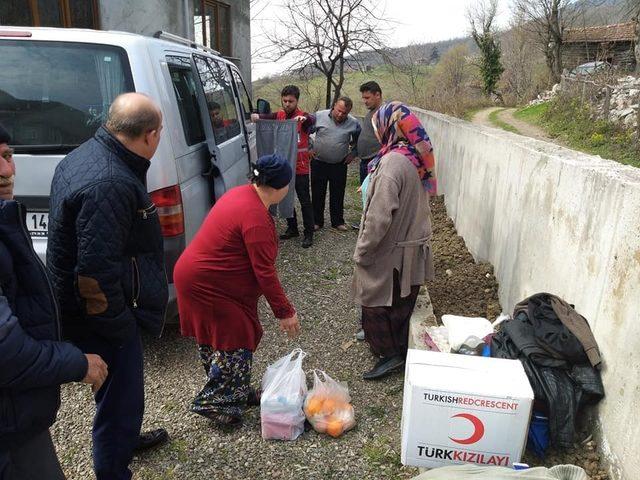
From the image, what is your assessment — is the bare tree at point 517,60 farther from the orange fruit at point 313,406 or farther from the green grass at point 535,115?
the orange fruit at point 313,406

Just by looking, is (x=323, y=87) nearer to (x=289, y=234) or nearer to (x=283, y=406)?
(x=289, y=234)

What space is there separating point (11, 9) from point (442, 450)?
8.18 meters

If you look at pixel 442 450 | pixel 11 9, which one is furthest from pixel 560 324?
pixel 11 9

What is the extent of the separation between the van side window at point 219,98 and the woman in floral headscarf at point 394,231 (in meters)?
1.46

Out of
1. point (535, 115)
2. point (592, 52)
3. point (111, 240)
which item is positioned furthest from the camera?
point (592, 52)

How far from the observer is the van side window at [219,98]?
4.06 m

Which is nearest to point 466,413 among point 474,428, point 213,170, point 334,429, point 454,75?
point 474,428

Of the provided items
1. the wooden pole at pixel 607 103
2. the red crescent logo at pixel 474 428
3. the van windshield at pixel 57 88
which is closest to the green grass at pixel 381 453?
the red crescent logo at pixel 474 428

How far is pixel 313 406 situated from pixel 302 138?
12.8 feet

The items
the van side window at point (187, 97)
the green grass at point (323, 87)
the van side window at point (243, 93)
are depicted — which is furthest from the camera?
the green grass at point (323, 87)

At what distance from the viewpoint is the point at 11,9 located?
23.3 ft

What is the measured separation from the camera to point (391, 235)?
3.11m

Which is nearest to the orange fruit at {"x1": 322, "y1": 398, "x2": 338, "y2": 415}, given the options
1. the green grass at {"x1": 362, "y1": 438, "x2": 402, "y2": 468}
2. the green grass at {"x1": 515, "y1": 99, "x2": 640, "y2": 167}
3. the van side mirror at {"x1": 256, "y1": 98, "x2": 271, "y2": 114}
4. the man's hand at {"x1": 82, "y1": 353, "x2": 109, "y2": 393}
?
the green grass at {"x1": 362, "y1": 438, "x2": 402, "y2": 468}

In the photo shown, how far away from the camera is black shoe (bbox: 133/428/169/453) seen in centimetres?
259
